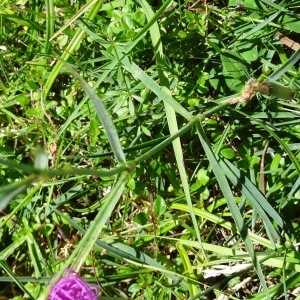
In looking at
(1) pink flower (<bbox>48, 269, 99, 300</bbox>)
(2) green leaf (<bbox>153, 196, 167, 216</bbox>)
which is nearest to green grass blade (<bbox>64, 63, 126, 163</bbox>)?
(1) pink flower (<bbox>48, 269, 99, 300</bbox>)

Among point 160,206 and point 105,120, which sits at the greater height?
point 105,120

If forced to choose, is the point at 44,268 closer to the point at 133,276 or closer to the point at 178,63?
the point at 133,276

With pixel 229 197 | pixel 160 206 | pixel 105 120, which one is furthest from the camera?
pixel 160 206

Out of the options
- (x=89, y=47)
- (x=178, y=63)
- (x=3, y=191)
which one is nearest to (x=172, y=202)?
(x=178, y=63)

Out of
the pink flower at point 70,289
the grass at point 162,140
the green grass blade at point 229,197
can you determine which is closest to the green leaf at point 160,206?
the grass at point 162,140

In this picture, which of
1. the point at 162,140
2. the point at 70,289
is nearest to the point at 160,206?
the point at 162,140

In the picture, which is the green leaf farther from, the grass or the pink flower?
the pink flower

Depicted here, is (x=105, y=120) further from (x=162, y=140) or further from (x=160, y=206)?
(x=160, y=206)

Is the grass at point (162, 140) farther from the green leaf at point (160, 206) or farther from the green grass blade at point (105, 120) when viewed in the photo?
the green grass blade at point (105, 120)
